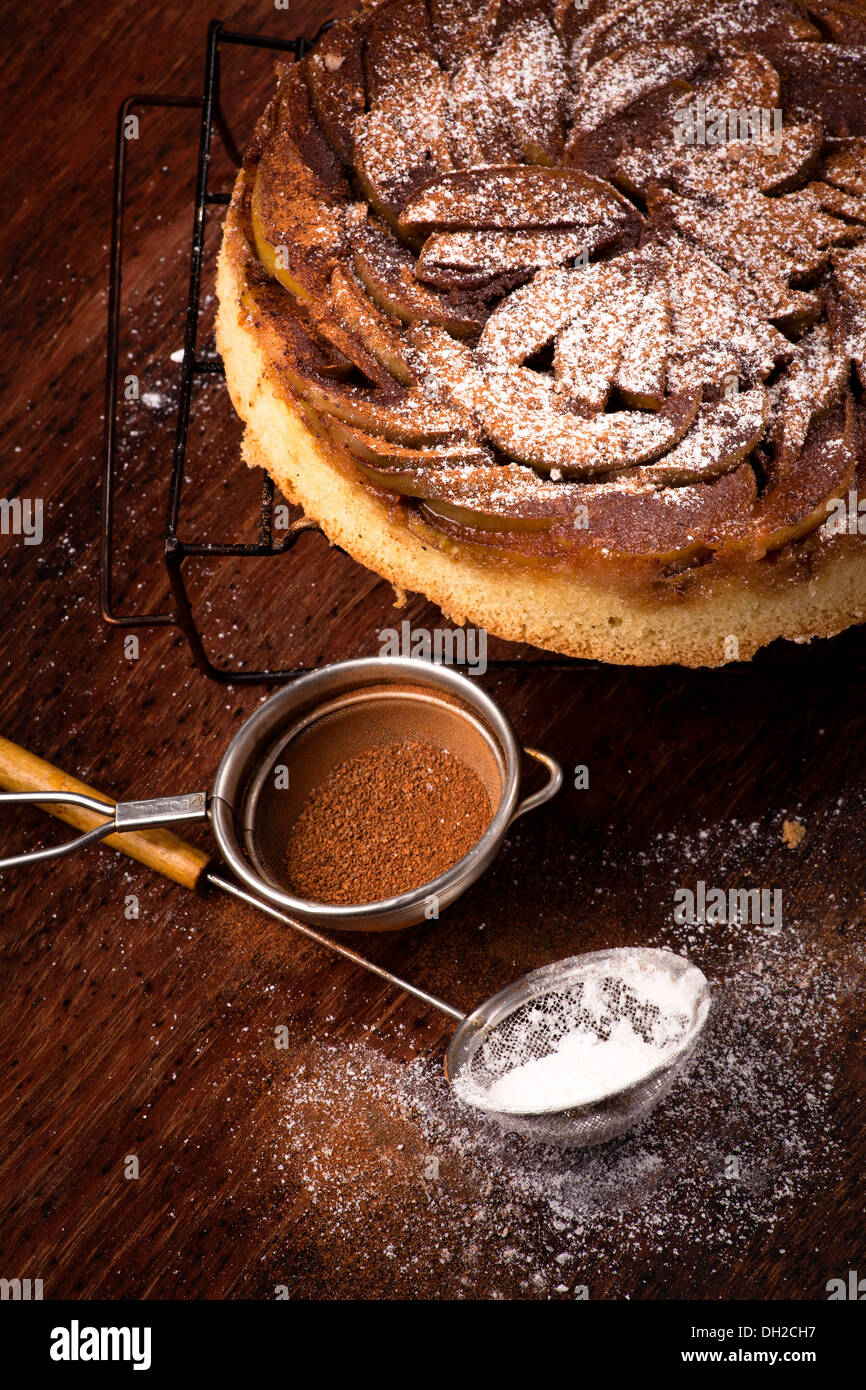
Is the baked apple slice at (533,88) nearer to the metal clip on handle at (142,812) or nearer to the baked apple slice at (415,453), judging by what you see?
the baked apple slice at (415,453)

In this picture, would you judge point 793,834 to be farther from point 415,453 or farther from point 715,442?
point 415,453

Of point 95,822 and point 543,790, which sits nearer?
point 543,790

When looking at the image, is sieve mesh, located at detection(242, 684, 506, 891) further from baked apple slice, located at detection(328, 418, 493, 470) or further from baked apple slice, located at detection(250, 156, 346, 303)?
baked apple slice, located at detection(250, 156, 346, 303)

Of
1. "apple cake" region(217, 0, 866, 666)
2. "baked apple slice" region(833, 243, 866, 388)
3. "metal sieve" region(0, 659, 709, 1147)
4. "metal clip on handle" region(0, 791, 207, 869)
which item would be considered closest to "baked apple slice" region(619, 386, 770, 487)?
"apple cake" region(217, 0, 866, 666)

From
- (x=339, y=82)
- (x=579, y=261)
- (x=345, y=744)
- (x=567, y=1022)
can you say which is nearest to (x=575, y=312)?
(x=579, y=261)

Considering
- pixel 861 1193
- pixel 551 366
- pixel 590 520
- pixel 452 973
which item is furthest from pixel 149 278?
pixel 861 1193

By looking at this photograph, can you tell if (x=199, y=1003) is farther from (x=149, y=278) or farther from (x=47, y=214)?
(x=47, y=214)
